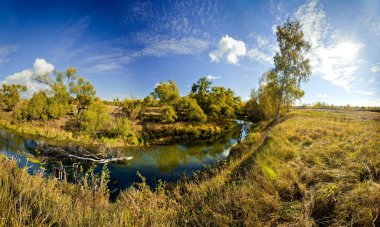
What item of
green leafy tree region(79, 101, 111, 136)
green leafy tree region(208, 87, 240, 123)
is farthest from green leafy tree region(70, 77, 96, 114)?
green leafy tree region(208, 87, 240, 123)

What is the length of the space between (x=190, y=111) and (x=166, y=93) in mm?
8198

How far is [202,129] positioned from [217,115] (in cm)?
795

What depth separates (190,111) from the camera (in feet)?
123

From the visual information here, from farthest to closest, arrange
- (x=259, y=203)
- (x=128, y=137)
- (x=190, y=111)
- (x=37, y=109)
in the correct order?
1. (x=190, y=111)
2. (x=37, y=109)
3. (x=128, y=137)
4. (x=259, y=203)

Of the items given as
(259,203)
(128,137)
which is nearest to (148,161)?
(128,137)

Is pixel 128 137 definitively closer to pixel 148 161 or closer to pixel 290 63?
pixel 148 161

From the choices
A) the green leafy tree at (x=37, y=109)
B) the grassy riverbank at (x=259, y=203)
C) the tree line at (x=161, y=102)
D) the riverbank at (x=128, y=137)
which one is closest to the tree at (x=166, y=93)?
the tree line at (x=161, y=102)

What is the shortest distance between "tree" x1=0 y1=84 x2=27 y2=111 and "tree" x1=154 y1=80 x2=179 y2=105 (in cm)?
3830

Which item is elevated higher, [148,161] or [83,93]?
[83,93]

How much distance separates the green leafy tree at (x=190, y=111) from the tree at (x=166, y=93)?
1.82m

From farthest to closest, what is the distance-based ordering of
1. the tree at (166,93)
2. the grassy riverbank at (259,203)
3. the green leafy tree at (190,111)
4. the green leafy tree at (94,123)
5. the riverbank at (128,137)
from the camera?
the tree at (166,93)
the green leafy tree at (190,111)
the green leafy tree at (94,123)
the riverbank at (128,137)
the grassy riverbank at (259,203)

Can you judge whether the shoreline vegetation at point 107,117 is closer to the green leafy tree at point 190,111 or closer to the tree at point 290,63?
the green leafy tree at point 190,111

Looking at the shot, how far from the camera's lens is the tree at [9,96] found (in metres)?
46.1

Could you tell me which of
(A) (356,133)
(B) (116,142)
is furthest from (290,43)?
(B) (116,142)
